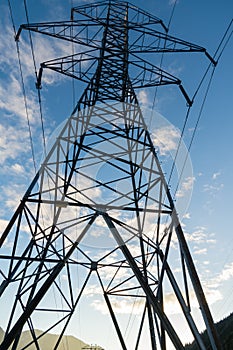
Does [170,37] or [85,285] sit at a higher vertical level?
[170,37]

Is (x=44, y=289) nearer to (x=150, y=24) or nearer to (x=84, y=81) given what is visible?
(x=84, y=81)

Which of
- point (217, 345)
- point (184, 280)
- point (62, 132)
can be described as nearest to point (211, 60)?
point (62, 132)

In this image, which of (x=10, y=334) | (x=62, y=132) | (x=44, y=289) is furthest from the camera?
(x=62, y=132)

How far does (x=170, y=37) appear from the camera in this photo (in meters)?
11.2

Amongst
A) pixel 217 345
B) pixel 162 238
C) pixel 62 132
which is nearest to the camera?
pixel 217 345

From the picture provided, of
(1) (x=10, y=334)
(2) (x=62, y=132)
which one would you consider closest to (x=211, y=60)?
(2) (x=62, y=132)

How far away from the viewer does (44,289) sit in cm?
704

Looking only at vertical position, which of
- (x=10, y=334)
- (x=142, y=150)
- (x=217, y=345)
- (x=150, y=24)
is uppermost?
(x=150, y=24)

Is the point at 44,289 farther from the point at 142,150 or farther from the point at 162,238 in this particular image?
the point at 142,150

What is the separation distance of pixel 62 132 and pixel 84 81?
105 inches

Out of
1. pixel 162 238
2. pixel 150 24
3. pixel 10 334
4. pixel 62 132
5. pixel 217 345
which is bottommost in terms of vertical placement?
pixel 217 345

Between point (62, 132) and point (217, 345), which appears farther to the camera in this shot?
point (62, 132)

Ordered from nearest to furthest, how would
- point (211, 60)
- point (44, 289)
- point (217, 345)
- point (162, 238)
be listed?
point (217, 345), point (44, 289), point (162, 238), point (211, 60)

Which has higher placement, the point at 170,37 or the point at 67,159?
the point at 170,37
